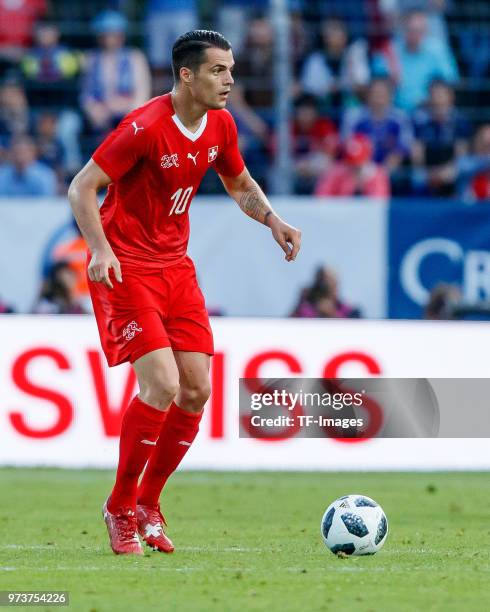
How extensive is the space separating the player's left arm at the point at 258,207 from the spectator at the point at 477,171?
7.60 meters

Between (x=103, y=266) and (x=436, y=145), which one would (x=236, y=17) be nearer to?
(x=436, y=145)

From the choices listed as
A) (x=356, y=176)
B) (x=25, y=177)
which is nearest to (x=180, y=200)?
(x=356, y=176)

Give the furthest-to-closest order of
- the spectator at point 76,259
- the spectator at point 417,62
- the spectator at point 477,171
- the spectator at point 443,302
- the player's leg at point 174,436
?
the spectator at point 417,62 < the spectator at point 477,171 < the spectator at point 443,302 < the spectator at point 76,259 < the player's leg at point 174,436

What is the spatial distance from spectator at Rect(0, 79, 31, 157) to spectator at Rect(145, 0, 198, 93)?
155 cm

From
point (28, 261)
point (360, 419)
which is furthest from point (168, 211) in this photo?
point (28, 261)

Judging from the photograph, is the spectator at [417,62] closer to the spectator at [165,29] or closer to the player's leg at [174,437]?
the spectator at [165,29]

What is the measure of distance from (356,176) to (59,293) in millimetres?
3367

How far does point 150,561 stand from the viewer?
688cm

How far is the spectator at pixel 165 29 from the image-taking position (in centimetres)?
1628

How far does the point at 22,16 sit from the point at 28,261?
4.05 m

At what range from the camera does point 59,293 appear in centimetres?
1391

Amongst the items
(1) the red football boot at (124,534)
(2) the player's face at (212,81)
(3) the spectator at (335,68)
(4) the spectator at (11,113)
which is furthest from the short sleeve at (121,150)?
(3) the spectator at (335,68)

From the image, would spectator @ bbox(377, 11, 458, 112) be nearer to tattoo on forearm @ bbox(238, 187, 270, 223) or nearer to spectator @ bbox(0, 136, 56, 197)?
spectator @ bbox(0, 136, 56, 197)

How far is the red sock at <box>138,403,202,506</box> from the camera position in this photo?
24.5 ft
